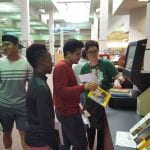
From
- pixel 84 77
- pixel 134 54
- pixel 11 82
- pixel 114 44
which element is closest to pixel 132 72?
pixel 134 54

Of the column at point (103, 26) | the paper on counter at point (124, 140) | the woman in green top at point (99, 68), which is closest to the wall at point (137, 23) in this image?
the column at point (103, 26)

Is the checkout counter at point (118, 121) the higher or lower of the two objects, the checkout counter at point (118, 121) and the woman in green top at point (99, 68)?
the lower

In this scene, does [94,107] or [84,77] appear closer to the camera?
[84,77]

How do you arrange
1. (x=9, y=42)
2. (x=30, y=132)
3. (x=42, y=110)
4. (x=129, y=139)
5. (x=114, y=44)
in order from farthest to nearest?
(x=114, y=44), (x=9, y=42), (x=30, y=132), (x=42, y=110), (x=129, y=139)

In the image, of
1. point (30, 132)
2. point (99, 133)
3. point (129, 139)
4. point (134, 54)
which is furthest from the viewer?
point (99, 133)

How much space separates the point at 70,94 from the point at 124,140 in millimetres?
713

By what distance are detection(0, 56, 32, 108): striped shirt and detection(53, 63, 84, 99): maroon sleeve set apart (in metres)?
0.64

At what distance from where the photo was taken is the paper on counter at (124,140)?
4.49 ft

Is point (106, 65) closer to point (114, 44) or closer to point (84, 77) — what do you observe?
point (84, 77)

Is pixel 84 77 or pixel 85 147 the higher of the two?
pixel 84 77

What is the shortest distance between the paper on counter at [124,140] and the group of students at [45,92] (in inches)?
18.7

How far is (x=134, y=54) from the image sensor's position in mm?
1933

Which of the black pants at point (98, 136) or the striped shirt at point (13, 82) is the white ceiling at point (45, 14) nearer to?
the black pants at point (98, 136)

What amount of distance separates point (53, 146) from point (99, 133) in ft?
3.82
